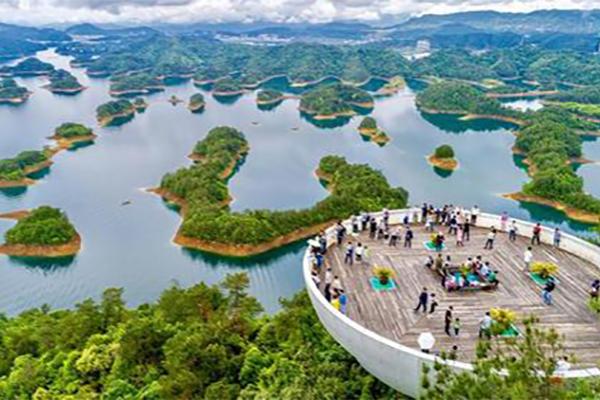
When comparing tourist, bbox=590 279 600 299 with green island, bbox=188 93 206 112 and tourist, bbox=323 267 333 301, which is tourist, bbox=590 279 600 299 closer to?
tourist, bbox=323 267 333 301

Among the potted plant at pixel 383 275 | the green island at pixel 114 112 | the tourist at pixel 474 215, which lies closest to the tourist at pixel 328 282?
the potted plant at pixel 383 275

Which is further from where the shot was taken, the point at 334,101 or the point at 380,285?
the point at 334,101

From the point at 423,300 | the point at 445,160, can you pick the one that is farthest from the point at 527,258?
the point at 445,160

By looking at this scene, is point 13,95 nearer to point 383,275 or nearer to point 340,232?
point 340,232

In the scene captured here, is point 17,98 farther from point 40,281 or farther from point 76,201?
point 40,281

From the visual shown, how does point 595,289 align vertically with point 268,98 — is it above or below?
above

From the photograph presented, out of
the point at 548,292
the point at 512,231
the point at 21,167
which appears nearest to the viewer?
the point at 548,292

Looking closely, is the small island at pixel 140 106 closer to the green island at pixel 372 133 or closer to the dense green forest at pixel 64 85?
the dense green forest at pixel 64 85

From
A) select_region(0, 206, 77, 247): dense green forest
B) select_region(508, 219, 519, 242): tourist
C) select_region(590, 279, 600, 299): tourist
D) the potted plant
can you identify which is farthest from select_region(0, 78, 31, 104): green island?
select_region(590, 279, 600, 299): tourist
